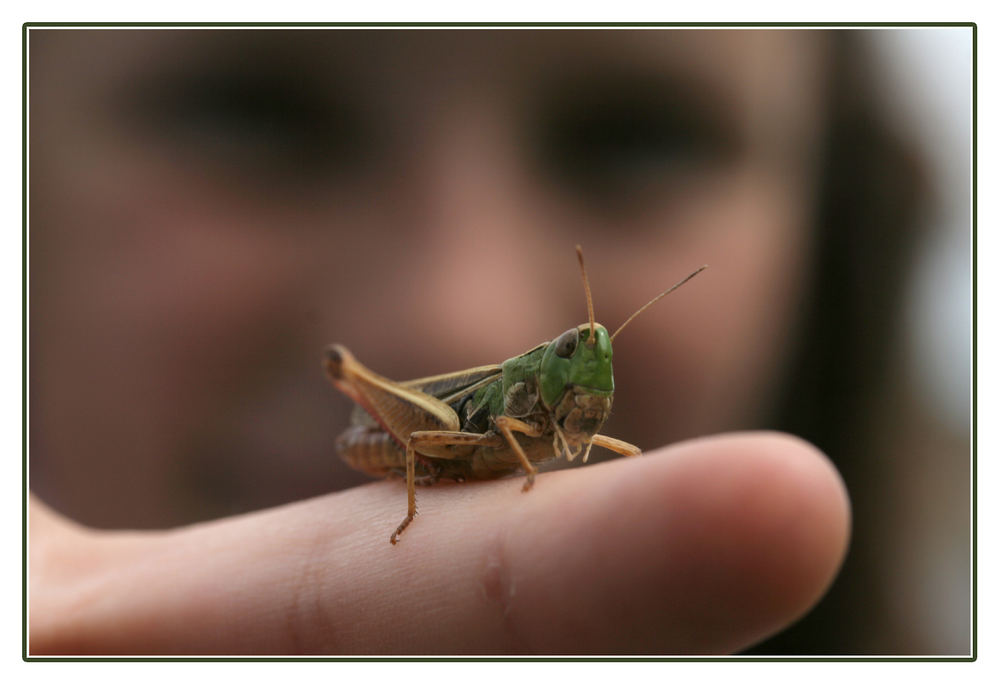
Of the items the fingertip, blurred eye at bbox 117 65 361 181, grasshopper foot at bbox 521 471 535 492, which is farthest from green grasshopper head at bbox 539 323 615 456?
blurred eye at bbox 117 65 361 181

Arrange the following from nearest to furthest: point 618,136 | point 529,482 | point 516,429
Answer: point 529,482 < point 516,429 < point 618,136

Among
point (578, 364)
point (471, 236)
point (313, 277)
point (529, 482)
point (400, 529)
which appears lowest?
point (400, 529)

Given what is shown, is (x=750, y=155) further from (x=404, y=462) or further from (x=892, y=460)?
(x=404, y=462)

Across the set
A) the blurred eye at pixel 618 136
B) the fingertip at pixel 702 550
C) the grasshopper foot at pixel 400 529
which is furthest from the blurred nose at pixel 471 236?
the fingertip at pixel 702 550

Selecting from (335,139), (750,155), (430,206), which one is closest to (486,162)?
(430,206)

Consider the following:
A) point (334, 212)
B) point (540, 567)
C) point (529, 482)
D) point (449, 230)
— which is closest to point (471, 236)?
point (449, 230)

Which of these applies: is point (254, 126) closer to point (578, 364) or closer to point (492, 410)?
point (492, 410)

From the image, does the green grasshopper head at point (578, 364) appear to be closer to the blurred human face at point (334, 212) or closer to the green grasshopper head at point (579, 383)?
the green grasshopper head at point (579, 383)
